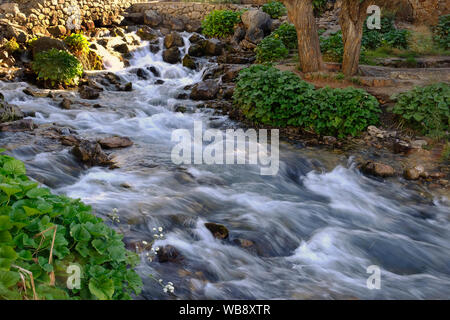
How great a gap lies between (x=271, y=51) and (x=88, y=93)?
6097 mm

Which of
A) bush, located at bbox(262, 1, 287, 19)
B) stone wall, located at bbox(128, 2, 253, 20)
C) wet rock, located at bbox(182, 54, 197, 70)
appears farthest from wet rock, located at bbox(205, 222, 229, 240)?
stone wall, located at bbox(128, 2, 253, 20)

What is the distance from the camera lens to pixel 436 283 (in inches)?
183

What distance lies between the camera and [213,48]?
654 inches

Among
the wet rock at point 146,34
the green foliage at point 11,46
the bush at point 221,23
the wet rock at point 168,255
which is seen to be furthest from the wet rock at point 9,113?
the bush at point 221,23

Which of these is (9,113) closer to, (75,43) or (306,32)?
(75,43)

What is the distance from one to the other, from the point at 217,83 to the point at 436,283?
8982 mm

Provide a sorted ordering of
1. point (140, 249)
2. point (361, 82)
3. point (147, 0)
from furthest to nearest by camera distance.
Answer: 1. point (147, 0)
2. point (361, 82)
3. point (140, 249)

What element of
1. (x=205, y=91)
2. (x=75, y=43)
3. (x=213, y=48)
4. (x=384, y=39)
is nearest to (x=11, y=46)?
(x=75, y=43)

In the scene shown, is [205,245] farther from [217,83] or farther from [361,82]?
[217,83]

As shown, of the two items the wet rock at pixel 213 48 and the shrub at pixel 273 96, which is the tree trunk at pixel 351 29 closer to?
the shrub at pixel 273 96

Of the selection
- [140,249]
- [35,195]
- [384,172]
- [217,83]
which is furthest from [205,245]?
[217,83]

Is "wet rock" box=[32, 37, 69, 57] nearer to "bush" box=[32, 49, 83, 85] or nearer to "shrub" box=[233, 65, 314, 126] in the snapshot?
"bush" box=[32, 49, 83, 85]

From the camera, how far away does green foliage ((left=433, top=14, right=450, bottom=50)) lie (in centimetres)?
1402

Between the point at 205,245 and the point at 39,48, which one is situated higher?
the point at 39,48
